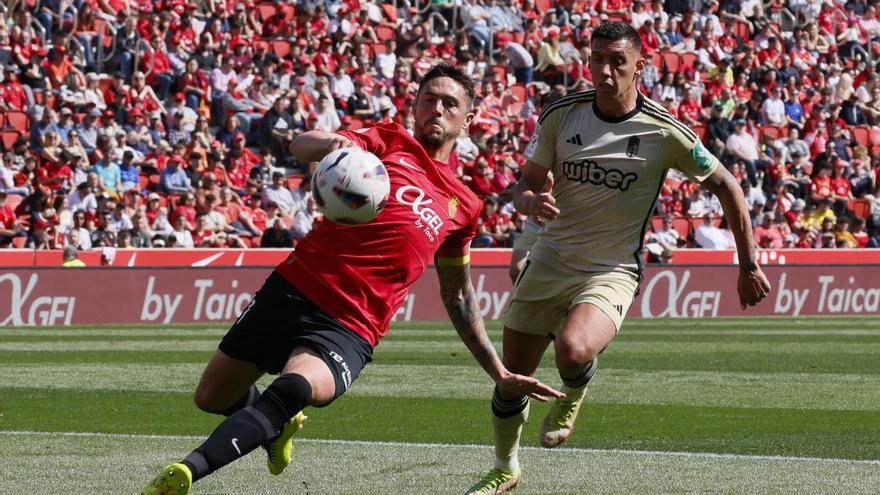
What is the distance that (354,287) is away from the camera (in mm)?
6352

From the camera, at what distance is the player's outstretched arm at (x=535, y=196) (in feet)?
23.9

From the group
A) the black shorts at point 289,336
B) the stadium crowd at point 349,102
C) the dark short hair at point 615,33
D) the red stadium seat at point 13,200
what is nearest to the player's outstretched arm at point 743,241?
the dark short hair at point 615,33

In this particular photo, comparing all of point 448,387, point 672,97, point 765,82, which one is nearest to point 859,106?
point 765,82

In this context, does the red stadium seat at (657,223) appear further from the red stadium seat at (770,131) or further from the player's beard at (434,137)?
the player's beard at (434,137)

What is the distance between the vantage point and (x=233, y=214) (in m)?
24.5

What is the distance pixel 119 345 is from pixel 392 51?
12.4 metres

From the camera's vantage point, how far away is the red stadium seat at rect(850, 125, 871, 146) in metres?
33.6

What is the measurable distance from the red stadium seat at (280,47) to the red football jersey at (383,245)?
21868mm

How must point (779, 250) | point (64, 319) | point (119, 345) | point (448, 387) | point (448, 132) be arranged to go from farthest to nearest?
point (779, 250)
point (64, 319)
point (119, 345)
point (448, 387)
point (448, 132)

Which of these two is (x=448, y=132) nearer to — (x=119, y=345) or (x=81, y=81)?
(x=119, y=345)

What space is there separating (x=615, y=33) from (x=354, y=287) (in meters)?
2.43

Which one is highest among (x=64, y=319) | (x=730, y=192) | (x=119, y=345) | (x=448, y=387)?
(x=730, y=192)

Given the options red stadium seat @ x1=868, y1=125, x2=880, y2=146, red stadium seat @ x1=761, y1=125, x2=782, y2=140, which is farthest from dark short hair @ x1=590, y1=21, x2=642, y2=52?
red stadium seat @ x1=868, y1=125, x2=880, y2=146

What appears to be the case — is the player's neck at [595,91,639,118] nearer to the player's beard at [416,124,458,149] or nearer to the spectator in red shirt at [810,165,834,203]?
the player's beard at [416,124,458,149]
